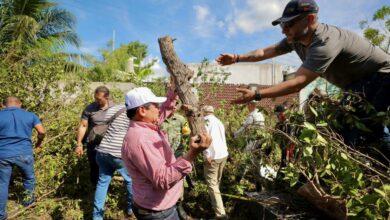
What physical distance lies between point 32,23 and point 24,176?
9.74 metres

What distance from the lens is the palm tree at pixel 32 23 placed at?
41.9 feet

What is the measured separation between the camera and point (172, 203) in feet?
9.34

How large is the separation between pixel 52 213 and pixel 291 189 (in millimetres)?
4014

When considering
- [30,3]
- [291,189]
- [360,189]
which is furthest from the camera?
[30,3]

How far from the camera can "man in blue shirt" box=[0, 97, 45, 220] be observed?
5.14 metres

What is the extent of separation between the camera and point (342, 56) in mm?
3117

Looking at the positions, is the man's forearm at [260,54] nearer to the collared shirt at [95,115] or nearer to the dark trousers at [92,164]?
the collared shirt at [95,115]

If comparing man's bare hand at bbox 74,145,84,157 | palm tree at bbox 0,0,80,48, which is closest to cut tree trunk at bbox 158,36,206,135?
man's bare hand at bbox 74,145,84,157

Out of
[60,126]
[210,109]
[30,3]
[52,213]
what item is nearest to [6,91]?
[60,126]

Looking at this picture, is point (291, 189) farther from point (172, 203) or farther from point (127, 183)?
point (127, 183)

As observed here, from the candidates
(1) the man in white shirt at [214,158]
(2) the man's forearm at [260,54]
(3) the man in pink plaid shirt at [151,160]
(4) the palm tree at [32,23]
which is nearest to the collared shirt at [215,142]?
(1) the man in white shirt at [214,158]

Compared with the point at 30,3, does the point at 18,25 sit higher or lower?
lower

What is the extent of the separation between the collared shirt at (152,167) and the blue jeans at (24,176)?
3219 millimetres

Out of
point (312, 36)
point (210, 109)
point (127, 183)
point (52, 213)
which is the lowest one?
point (52, 213)
